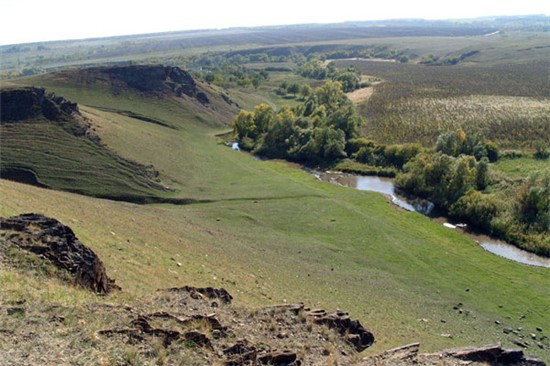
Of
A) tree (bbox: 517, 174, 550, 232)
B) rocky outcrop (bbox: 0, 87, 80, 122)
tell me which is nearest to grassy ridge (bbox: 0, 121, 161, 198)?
rocky outcrop (bbox: 0, 87, 80, 122)

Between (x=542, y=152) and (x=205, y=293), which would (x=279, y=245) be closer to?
(x=205, y=293)

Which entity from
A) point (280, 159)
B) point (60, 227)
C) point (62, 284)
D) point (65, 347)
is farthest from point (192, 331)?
point (280, 159)

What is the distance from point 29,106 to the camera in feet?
243

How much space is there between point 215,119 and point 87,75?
39.0 metres

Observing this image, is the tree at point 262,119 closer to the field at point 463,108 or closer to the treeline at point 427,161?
the treeline at point 427,161

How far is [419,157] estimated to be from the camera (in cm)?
7475

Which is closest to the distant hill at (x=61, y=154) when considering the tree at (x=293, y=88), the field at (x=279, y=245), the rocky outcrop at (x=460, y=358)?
the field at (x=279, y=245)

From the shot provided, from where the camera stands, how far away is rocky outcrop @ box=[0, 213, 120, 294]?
23.2 metres

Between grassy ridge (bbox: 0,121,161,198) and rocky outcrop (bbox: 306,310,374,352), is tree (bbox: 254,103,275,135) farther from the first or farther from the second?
rocky outcrop (bbox: 306,310,374,352)

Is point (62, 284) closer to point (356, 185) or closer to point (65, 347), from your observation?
point (65, 347)

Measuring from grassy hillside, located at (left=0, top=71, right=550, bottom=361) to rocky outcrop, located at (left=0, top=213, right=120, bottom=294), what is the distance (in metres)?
2.67

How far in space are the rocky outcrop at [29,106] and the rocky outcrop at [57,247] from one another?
179 ft

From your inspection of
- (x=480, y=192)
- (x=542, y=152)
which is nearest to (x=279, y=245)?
(x=480, y=192)

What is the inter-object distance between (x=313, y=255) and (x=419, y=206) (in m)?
29.0
